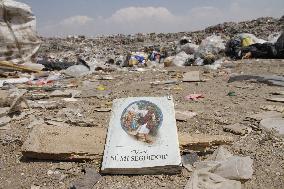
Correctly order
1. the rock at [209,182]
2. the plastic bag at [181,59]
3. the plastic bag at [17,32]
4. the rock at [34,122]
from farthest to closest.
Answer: the plastic bag at [181,59] < the plastic bag at [17,32] < the rock at [34,122] < the rock at [209,182]

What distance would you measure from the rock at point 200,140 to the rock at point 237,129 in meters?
0.19

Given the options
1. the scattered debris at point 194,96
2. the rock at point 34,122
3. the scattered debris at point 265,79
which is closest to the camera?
the rock at point 34,122

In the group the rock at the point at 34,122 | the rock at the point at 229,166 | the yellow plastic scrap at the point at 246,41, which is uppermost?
the yellow plastic scrap at the point at 246,41

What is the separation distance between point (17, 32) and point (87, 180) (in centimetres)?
584

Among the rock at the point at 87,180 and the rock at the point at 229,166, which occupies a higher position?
the rock at the point at 229,166

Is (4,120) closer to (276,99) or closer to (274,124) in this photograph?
(274,124)

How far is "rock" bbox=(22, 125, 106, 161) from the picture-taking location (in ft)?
8.15

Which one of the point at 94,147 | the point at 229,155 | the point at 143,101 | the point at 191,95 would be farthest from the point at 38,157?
the point at 191,95

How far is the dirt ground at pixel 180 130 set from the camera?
2225mm

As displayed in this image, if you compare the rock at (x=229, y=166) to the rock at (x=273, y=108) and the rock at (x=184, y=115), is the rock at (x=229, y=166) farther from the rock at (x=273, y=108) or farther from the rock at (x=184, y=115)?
the rock at (x=273, y=108)

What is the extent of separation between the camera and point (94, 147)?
256 centimetres

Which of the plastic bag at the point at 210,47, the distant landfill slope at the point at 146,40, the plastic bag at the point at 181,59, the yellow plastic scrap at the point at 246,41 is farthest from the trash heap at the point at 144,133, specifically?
the distant landfill slope at the point at 146,40

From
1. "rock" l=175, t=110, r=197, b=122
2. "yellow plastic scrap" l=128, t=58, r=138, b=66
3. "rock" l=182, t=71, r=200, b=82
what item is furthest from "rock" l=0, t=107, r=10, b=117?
"yellow plastic scrap" l=128, t=58, r=138, b=66

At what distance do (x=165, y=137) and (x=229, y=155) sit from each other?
1.51ft
